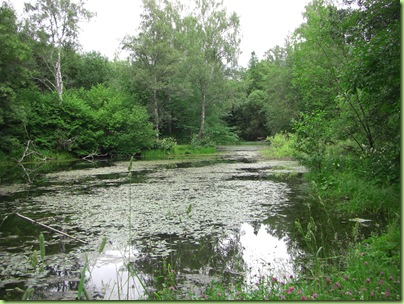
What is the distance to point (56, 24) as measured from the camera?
2489cm

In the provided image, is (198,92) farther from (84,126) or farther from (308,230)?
(308,230)

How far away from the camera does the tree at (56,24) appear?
24130 millimetres

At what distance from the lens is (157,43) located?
26297 millimetres

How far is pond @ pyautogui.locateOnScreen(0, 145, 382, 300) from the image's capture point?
3748 mm

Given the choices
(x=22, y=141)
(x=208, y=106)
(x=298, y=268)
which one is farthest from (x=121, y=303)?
(x=208, y=106)

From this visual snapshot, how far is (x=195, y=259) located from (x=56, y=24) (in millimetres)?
25489

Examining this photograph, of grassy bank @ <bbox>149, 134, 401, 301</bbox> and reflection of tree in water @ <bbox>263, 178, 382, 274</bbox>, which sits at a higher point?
grassy bank @ <bbox>149, 134, 401, 301</bbox>

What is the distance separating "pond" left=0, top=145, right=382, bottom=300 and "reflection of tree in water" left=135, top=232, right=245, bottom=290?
1 cm

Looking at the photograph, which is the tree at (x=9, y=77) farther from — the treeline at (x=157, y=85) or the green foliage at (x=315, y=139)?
the green foliage at (x=315, y=139)

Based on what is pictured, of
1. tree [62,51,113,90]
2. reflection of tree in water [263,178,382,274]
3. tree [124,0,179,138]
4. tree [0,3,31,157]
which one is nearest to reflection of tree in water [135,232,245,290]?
reflection of tree in water [263,178,382,274]

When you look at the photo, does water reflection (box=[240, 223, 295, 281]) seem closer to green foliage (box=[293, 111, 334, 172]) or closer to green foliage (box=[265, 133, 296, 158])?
green foliage (box=[293, 111, 334, 172])

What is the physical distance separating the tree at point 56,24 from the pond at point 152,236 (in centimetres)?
1798

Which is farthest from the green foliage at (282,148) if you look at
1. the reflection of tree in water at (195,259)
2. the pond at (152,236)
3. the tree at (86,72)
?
the tree at (86,72)

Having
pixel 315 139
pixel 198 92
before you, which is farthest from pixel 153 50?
pixel 315 139
